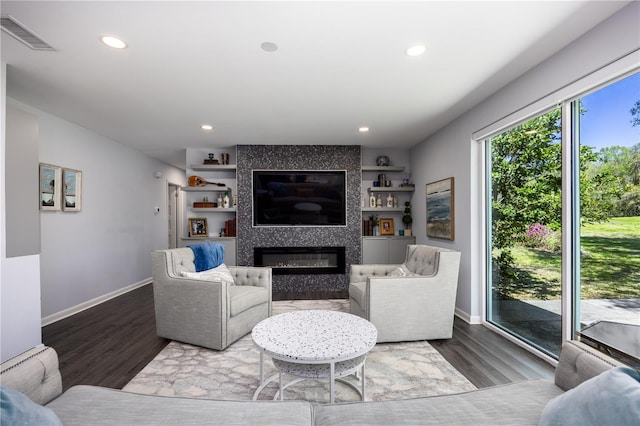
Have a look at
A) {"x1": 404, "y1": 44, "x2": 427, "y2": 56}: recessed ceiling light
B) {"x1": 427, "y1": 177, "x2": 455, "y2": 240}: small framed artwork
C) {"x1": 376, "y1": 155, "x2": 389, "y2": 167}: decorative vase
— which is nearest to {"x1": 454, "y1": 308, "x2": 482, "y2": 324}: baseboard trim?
{"x1": 427, "y1": 177, "x2": 455, "y2": 240}: small framed artwork

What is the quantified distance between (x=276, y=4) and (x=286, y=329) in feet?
6.66

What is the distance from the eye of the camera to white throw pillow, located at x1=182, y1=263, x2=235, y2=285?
2910mm

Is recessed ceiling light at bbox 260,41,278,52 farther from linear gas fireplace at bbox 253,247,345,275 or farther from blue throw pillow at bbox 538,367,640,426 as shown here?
linear gas fireplace at bbox 253,247,345,275

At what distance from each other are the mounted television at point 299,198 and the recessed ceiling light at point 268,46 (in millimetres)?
2915

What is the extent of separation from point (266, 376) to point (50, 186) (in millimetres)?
3323

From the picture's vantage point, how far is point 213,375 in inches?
90.9

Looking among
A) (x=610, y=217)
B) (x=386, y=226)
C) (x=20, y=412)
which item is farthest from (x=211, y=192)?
(x=610, y=217)

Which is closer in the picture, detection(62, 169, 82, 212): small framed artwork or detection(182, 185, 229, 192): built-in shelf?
detection(62, 169, 82, 212): small framed artwork

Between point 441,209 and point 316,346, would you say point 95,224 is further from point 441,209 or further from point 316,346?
point 441,209

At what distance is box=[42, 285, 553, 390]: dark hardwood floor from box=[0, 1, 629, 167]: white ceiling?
2.36 m

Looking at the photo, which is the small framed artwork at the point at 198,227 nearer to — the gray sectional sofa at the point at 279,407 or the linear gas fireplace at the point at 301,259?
the linear gas fireplace at the point at 301,259

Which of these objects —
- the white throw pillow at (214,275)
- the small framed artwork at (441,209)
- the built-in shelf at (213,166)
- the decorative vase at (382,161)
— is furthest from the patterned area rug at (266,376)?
the decorative vase at (382,161)

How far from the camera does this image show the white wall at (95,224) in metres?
3.54

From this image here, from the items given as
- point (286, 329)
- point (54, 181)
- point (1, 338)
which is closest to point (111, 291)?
point (54, 181)
